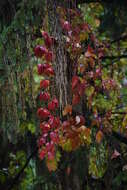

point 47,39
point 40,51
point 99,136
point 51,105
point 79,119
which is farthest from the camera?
point 99,136

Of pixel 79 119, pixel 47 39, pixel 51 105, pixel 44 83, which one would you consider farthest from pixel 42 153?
pixel 47 39

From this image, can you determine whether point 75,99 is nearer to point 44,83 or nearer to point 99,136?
point 44,83

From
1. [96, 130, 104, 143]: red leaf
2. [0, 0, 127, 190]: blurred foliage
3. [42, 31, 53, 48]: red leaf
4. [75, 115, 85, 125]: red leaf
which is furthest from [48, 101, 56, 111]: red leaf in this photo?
[96, 130, 104, 143]: red leaf

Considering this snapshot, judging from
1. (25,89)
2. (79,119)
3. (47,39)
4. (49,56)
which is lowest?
(79,119)

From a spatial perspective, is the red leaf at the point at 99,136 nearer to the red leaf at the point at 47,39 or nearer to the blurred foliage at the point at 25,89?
the blurred foliage at the point at 25,89

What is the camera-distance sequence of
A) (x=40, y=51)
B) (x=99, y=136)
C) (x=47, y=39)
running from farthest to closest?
(x=99, y=136) < (x=40, y=51) < (x=47, y=39)

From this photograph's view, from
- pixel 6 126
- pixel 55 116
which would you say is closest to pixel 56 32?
pixel 55 116

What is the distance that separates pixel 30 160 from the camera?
4246 millimetres

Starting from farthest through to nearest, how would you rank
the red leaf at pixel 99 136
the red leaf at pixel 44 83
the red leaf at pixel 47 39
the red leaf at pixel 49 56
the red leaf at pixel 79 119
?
1. the red leaf at pixel 99 136
2. the red leaf at pixel 79 119
3. the red leaf at pixel 44 83
4. the red leaf at pixel 49 56
5. the red leaf at pixel 47 39

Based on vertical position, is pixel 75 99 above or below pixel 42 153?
above

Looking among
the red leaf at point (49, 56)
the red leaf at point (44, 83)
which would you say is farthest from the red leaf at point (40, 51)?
the red leaf at point (44, 83)

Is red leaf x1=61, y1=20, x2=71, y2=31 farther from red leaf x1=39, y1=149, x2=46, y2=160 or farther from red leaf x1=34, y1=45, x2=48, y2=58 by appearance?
red leaf x1=39, y1=149, x2=46, y2=160

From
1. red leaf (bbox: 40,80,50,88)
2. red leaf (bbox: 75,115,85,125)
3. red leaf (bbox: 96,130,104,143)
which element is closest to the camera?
red leaf (bbox: 40,80,50,88)

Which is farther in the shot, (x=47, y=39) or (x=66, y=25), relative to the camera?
(x=66, y=25)
